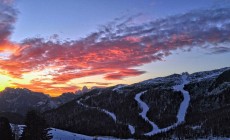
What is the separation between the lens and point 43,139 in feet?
185

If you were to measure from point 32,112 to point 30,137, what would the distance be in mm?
3776

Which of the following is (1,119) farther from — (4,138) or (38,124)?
(38,124)

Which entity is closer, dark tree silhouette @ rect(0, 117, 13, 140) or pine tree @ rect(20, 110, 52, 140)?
pine tree @ rect(20, 110, 52, 140)

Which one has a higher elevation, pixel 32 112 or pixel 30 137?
pixel 32 112

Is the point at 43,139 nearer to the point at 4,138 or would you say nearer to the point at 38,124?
the point at 38,124

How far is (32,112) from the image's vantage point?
54.9 metres

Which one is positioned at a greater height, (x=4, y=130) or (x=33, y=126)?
(x=33, y=126)

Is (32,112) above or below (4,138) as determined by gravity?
above

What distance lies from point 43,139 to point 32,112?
4706 millimetres

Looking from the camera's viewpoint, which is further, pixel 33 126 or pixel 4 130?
pixel 4 130

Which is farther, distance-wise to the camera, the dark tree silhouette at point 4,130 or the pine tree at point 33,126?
the dark tree silhouette at point 4,130

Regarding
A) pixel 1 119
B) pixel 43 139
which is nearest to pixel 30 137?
pixel 43 139

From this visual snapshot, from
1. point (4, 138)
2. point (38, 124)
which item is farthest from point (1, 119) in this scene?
point (38, 124)

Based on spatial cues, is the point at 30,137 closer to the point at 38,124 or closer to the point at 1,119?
the point at 38,124
